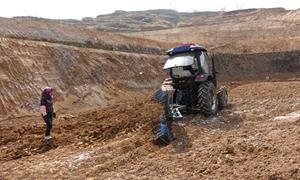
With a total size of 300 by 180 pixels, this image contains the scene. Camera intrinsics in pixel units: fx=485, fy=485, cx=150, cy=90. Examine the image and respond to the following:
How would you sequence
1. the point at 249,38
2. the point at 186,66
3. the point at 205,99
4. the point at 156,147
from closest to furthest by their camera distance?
the point at 156,147
the point at 205,99
the point at 186,66
the point at 249,38

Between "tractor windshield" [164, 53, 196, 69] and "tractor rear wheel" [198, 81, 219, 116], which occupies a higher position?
"tractor windshield" [164, 53, 196, 69]

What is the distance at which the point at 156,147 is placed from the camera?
1242 centimetres

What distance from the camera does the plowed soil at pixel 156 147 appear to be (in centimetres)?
1008

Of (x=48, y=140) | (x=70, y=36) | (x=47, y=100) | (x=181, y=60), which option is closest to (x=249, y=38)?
(x=70, y=36)

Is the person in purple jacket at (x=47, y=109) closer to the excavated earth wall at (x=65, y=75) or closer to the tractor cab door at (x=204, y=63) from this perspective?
the tractor cab door at (x=204, y=63)

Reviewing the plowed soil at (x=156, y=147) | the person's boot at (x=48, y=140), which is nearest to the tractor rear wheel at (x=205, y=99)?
the plowed soil at (x=156, y=147)

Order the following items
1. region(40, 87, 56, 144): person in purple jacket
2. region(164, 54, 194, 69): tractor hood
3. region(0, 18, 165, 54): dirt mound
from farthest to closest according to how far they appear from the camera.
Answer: region(0, 18, 165, 54): dirt mound
region(164, 54, 194, 69): tractor hood
region(40, 87, 56, 144): person in purple jacket

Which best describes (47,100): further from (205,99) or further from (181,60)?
(205,99)

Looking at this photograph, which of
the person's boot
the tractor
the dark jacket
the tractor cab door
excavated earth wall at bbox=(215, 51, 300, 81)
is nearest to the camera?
the person's boot

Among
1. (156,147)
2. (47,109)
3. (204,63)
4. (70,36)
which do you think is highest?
(70,36)

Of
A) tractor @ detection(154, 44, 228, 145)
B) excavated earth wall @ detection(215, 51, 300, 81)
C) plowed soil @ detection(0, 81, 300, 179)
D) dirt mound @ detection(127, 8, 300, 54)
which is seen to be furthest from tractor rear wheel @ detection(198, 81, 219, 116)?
dirt mound @ detection(127, 8, 300, 54)

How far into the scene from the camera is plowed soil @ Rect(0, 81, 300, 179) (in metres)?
10.1

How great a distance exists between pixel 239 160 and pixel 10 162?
5.65 m

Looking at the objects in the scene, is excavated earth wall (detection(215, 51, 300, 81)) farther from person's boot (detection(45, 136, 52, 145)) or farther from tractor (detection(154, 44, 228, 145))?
person's boot (detection(45, 136, 52, 145))
